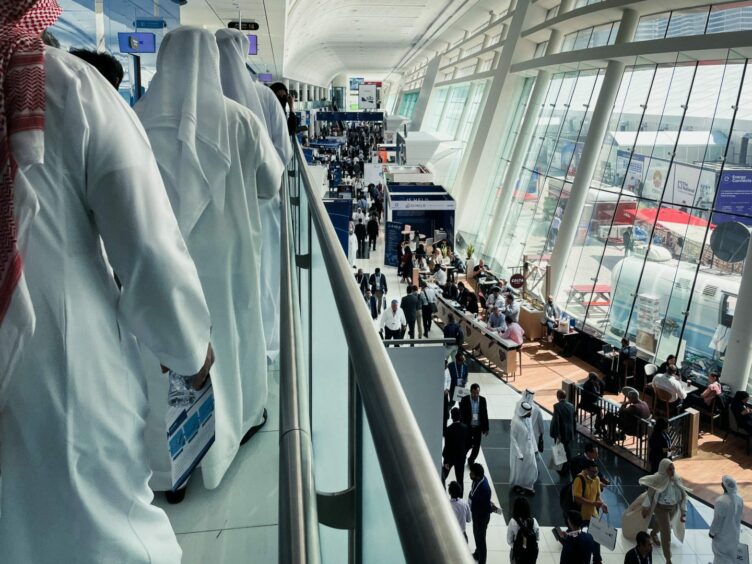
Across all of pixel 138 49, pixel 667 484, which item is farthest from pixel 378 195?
pixel 667 484

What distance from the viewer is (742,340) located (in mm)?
14336

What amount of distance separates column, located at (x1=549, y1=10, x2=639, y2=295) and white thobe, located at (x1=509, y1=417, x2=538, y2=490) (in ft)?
38.2

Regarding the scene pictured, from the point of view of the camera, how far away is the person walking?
778 centimetres

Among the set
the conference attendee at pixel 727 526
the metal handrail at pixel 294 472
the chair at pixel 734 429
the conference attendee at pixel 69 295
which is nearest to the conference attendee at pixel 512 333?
the chair at pixel 734 429

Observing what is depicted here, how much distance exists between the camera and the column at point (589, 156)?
2019 cm

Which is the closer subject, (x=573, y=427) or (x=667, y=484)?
(x=667, y=484)

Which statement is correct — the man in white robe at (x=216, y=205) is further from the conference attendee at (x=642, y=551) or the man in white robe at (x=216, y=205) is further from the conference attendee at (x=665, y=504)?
the conference attendee at (x=665, y=504)

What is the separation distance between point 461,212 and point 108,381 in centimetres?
3094

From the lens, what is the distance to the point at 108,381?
1.48 m

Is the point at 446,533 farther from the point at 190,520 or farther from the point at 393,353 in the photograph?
the point at 393,353

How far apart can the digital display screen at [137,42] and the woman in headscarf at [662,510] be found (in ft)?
35.3

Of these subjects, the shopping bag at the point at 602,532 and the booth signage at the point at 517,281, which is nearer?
the shopping bag at the point at 602,532

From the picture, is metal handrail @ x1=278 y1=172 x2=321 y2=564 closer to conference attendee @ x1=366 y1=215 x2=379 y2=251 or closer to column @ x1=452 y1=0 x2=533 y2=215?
conference attendee @ x1=366 y1=215 x2=379 y2=251

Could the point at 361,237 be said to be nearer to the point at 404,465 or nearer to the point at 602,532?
the point at 602,532
